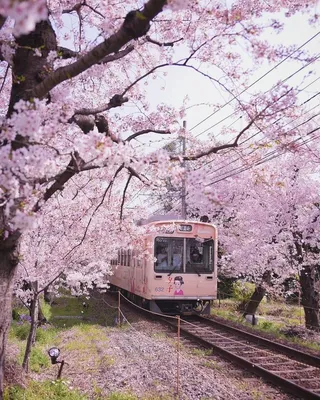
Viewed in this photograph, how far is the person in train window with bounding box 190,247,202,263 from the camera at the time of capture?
1278cm

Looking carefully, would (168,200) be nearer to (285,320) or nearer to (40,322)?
(285,320)

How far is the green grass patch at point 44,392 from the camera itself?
5.28 m

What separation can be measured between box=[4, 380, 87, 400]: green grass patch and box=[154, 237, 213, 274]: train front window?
6.50m

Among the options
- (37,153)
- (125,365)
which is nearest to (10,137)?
(37,153)

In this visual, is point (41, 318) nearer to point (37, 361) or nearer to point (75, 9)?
point (37, 361)

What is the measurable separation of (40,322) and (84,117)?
26.7ft

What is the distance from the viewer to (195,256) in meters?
12.8

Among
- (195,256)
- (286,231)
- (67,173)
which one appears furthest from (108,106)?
(286,231)

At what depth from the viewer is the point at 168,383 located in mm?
6441

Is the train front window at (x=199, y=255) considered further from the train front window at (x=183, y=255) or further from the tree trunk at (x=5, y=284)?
the tree trunk at (x=5, y=284)

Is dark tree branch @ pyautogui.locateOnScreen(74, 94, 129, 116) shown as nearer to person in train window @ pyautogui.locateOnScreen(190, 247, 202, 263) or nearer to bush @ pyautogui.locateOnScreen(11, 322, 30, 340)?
bush @ pyautogui.locateOnScreen(11, 322, 30, 340)

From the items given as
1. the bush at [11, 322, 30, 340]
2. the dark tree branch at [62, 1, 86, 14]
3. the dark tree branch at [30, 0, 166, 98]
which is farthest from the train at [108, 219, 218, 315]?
the dark tree branch at [30, 0, 166, 98]

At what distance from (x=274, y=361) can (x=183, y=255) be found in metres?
5.06

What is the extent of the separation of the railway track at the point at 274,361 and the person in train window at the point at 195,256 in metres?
2.30
